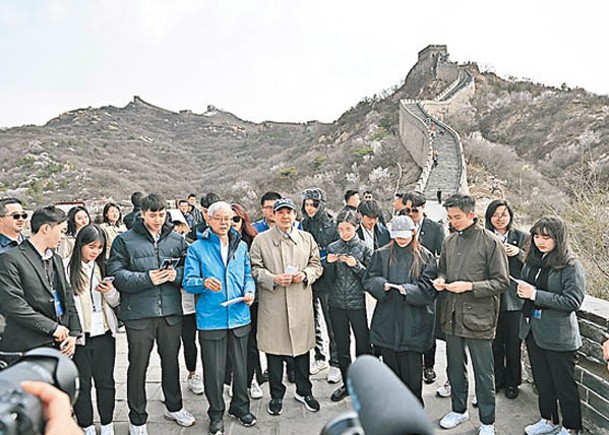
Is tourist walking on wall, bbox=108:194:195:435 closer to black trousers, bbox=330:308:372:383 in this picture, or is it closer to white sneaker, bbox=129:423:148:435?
white sneaker, bbox=129:423:148:435

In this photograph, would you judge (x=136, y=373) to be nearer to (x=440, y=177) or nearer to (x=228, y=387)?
(x=228, y=387)

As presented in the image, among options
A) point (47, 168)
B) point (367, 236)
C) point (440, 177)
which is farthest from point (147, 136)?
point (367, 236)

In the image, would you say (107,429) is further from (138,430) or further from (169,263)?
(169,263)

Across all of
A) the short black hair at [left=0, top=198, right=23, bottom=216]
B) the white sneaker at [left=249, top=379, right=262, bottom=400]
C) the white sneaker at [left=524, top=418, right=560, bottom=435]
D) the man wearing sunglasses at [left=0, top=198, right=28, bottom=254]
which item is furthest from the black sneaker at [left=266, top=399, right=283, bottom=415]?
the short black hair at [left=0, top=198, right=23, bottom=216]

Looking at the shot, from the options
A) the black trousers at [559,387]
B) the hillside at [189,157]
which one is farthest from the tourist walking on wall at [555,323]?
the hillside at [189,157]

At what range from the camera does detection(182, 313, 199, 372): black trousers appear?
4266 millimetres

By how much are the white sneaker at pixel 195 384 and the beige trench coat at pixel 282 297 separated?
89 centimetres

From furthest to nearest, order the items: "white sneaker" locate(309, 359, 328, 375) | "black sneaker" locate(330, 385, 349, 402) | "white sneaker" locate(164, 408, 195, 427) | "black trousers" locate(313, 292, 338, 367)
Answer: "white sneaker" locate(309, 359, 328, 375) → "black trousers" locate(313, 292, 338, 367) → "black sneaker" locate(330, 385, 349, 402) → "white sneaker" locate(164, 408, 195, 427)

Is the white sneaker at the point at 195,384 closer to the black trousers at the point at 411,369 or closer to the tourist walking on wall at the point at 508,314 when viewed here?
the black trousers at the point at 411,369

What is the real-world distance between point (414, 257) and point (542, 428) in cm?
155

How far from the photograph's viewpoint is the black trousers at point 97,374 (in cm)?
336

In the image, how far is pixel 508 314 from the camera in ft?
13.0

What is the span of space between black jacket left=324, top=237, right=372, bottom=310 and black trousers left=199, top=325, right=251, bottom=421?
892 millimetres

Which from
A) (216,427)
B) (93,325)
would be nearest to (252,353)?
(216,427)
